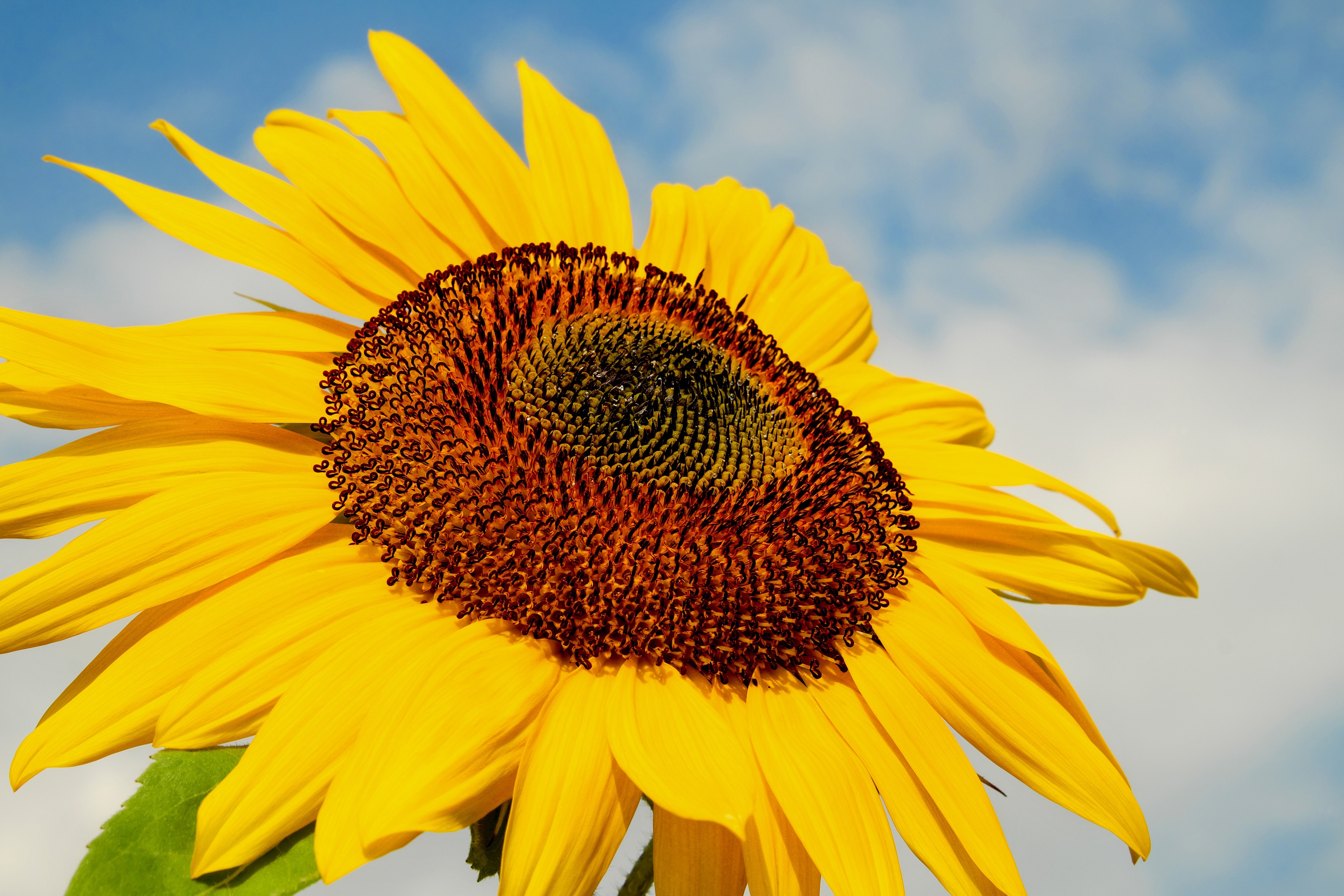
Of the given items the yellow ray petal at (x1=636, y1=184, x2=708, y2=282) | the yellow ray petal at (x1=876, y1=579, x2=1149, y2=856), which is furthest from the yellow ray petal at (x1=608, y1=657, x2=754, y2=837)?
the yellow ray petal at (x1=636, y1=184, x2=708, y2=282)

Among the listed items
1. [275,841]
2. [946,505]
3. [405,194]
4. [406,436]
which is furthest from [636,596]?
[405,194]

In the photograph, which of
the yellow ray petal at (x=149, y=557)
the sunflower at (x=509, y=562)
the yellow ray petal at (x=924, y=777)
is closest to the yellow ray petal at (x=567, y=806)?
the sunflower at (x=509, y=562)

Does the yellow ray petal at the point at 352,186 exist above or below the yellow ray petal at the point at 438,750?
above

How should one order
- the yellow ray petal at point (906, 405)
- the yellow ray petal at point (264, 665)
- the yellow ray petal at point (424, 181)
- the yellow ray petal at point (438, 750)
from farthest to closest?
the yellow ray petal at point (906, 405)
the yellow ray petal at point (424, 181)
the yellow ray petal at point (264, 665)
the yellow ray petal at point (438, 750)

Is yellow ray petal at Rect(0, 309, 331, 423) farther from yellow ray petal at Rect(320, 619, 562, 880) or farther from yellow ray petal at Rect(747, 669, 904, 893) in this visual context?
yellow ray petal at Rect(747, 669, 904, 893)

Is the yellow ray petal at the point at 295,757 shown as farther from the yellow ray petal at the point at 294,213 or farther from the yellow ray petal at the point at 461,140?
the yellow ray petal at the point at 461,140

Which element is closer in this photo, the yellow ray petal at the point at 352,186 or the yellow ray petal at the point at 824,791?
the yellow ray petal at the point at 824,791

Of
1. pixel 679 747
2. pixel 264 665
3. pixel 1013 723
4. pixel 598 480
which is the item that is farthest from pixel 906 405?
pixel 264 665
